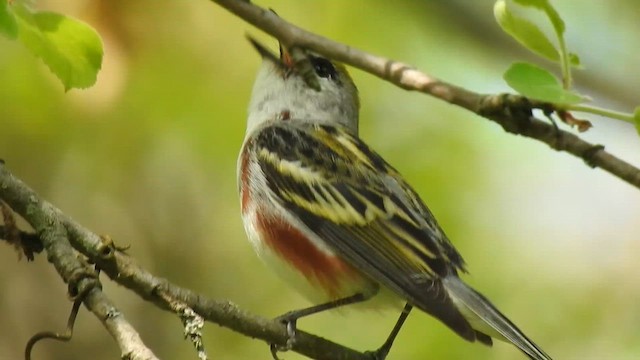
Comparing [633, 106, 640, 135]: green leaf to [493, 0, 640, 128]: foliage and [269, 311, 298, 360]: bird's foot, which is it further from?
[269, 311, 298, 360]: bird's foot

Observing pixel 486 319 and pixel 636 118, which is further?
pixel 486 319

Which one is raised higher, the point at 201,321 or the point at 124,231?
the point at 124,231

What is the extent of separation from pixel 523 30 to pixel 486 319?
1268 millimetres

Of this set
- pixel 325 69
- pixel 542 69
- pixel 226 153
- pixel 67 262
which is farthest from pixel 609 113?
pixel 226 153

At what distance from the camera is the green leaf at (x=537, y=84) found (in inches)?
64.6

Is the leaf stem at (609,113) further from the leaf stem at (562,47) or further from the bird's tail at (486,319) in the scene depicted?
the bird's tail at (486,319)

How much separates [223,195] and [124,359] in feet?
11.6

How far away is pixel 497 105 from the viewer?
1.84m

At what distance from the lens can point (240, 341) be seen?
511 centimetres

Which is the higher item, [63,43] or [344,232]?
[344,232]

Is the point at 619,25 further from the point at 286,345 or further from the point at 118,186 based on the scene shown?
the point at 286,345

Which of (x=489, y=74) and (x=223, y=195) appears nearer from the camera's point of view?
(x=489, y=74)

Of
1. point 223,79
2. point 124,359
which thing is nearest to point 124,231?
point 223,79

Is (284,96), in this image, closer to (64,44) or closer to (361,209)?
(361,209)
